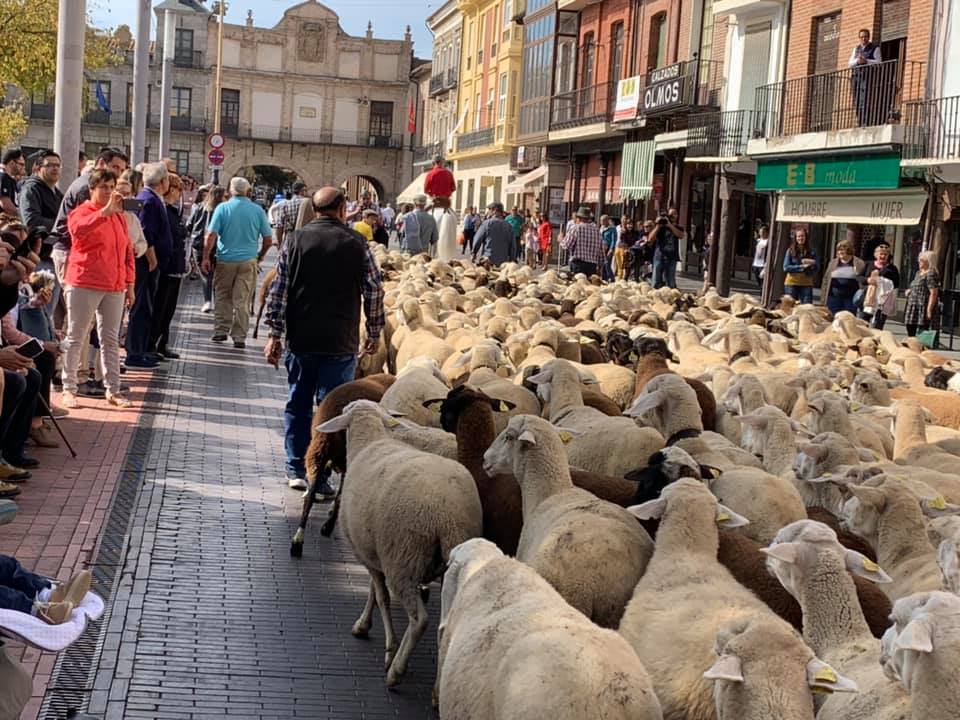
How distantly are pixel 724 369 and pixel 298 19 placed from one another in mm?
79494

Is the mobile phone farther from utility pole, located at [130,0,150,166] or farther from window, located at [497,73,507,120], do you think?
window, located at [497,73,507,120]

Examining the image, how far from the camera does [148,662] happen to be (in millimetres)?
5863

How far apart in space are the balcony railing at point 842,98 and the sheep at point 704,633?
17405 millimetres

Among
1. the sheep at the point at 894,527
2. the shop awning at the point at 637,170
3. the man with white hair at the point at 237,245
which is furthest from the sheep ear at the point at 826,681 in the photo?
the shop awning at the point at 637,170

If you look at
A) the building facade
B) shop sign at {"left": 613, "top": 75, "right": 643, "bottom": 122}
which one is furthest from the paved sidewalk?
the building facade

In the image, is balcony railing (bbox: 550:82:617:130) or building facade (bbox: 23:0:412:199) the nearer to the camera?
balcony railing (bbox: 550:82:617:130)

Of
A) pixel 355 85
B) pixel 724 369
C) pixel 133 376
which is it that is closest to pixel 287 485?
pixel 724 369

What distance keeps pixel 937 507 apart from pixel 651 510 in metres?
1.60

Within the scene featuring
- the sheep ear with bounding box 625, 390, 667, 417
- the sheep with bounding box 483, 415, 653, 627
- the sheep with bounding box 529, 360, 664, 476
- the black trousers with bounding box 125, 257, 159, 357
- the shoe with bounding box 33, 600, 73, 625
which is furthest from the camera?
the black trousers with bounding box 125, 257, 159, 357

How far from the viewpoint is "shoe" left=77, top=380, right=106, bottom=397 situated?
39.0 feet

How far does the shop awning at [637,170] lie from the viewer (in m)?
34.4

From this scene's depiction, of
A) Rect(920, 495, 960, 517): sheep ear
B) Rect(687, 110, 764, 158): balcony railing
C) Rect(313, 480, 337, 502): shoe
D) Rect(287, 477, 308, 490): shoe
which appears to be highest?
Rect(687, 110, 764, 158): balcony railing

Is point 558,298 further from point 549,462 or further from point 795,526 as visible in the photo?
point 795,526

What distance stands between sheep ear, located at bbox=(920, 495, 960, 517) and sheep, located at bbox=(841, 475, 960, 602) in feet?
0.36
